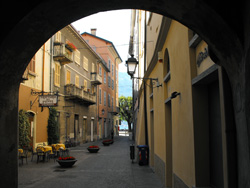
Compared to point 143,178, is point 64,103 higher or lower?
higher

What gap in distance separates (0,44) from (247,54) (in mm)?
2662

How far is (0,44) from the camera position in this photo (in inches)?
125

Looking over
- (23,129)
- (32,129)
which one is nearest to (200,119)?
(23,129)

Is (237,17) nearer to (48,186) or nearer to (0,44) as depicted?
(0,44)

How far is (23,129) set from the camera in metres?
15.9

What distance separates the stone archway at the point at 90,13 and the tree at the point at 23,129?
13.1m

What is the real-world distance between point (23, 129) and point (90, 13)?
44.5 ft

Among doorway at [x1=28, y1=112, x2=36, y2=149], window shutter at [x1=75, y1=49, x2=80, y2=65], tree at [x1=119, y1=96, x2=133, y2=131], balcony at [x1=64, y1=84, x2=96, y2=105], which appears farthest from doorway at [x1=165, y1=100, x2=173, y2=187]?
tree at [x1=119, y1=96, x2=133, y2=131]

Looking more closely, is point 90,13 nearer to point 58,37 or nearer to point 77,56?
point 58,37

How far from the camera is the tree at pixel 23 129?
15816 mm

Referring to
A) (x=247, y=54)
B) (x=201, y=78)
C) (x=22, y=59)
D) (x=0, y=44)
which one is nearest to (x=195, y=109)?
(x=201, y=78)

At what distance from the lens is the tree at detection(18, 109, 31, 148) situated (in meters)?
15.8

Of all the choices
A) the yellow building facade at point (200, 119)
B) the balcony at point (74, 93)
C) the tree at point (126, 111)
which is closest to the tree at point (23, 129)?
the balcony at point (74, 93)

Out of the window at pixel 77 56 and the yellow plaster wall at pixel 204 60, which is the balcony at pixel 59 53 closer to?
the window at pixel 77 56
